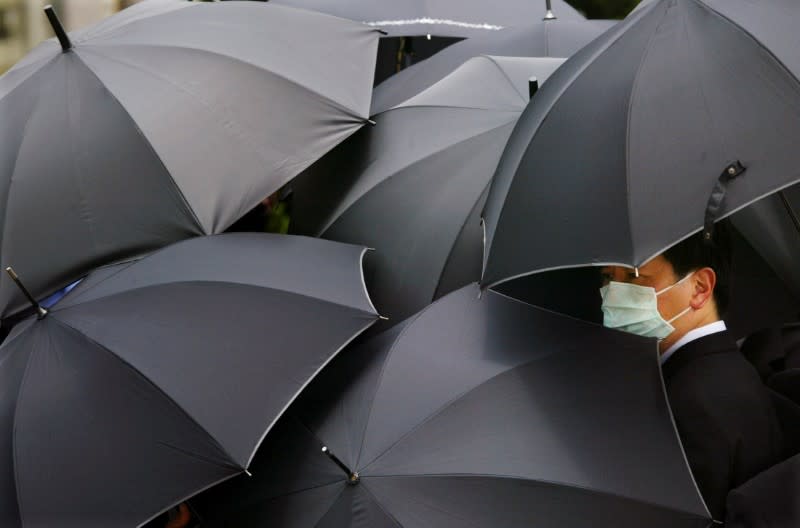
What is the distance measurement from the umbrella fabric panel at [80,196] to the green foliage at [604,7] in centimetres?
569

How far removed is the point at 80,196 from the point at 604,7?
6131 mm

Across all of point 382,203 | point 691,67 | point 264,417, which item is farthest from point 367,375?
point 691,67

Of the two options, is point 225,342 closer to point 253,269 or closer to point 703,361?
point 253,269

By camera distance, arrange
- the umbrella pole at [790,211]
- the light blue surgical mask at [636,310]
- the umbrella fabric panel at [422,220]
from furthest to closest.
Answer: the umbrella fabric panel at [422,220] < the umbrella pole at [790,211] < the light blue surgical mask at [636,310]

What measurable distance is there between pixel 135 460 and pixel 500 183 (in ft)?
4.34

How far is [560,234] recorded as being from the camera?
3.43 m

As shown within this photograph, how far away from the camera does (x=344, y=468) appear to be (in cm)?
348

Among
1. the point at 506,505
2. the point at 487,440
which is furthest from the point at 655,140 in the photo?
the point at 506,505

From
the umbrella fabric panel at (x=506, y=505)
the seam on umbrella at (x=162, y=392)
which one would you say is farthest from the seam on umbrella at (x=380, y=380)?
the seam on umbrella at (x=162, y=392)

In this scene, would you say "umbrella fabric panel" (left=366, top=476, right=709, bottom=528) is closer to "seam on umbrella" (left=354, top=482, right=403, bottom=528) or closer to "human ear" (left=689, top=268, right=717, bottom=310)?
"seam on umbrella" (left=354, top=482, right=403, bottom=528)

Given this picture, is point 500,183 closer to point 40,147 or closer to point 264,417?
point 264,417

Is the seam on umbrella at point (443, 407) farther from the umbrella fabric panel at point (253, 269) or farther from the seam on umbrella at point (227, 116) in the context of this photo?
the seam on umbrella at point (227, 116)

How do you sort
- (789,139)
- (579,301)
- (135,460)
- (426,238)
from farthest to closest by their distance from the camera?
(426,238) < (579,301) < (135,460) < (789,139)

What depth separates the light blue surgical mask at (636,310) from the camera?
3.73m
